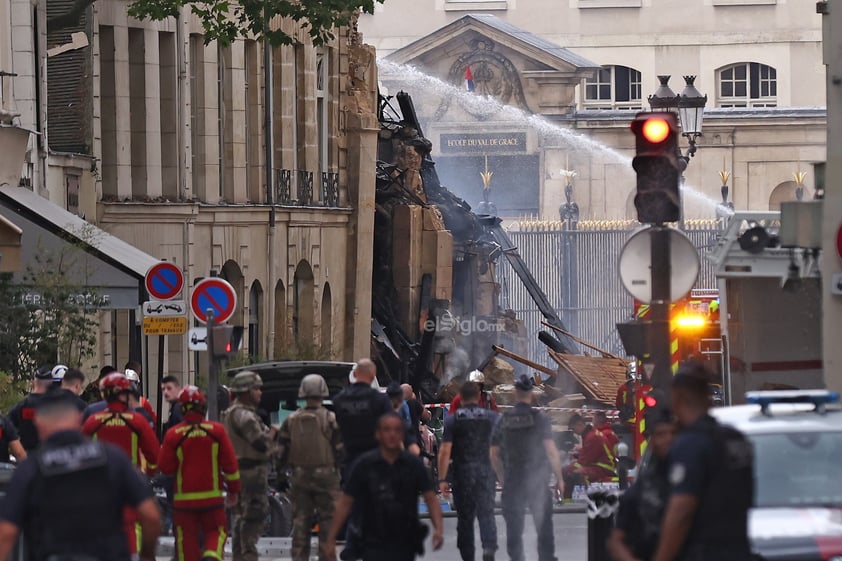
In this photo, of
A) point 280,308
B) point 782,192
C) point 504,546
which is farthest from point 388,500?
point 782,192

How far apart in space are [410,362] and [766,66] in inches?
2182

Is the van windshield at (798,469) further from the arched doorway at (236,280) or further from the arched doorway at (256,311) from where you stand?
the arched doorway at (256,311)

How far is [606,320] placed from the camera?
2363 inches

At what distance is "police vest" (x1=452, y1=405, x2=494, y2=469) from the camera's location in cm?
1703

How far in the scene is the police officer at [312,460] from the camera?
51.8 ft

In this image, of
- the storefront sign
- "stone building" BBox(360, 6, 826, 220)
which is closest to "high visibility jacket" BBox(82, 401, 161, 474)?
"stone building" BBox(360, 6, 826, 220)

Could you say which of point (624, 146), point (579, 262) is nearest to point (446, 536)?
point (579, 262)

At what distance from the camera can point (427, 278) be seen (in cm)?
4059

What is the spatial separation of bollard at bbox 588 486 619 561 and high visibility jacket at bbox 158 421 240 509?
88.6 inches

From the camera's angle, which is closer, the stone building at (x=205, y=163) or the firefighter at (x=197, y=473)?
the firefighter at (x=197, y=473)

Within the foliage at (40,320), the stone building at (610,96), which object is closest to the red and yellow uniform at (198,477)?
the foliage at (40,320)

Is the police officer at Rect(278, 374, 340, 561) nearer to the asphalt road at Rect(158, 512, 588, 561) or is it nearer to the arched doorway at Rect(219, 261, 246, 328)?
the asphalt road at Rect(158, 512, 588, 561)

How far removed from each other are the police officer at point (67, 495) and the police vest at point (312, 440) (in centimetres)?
618

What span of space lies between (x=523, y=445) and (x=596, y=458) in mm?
8389
